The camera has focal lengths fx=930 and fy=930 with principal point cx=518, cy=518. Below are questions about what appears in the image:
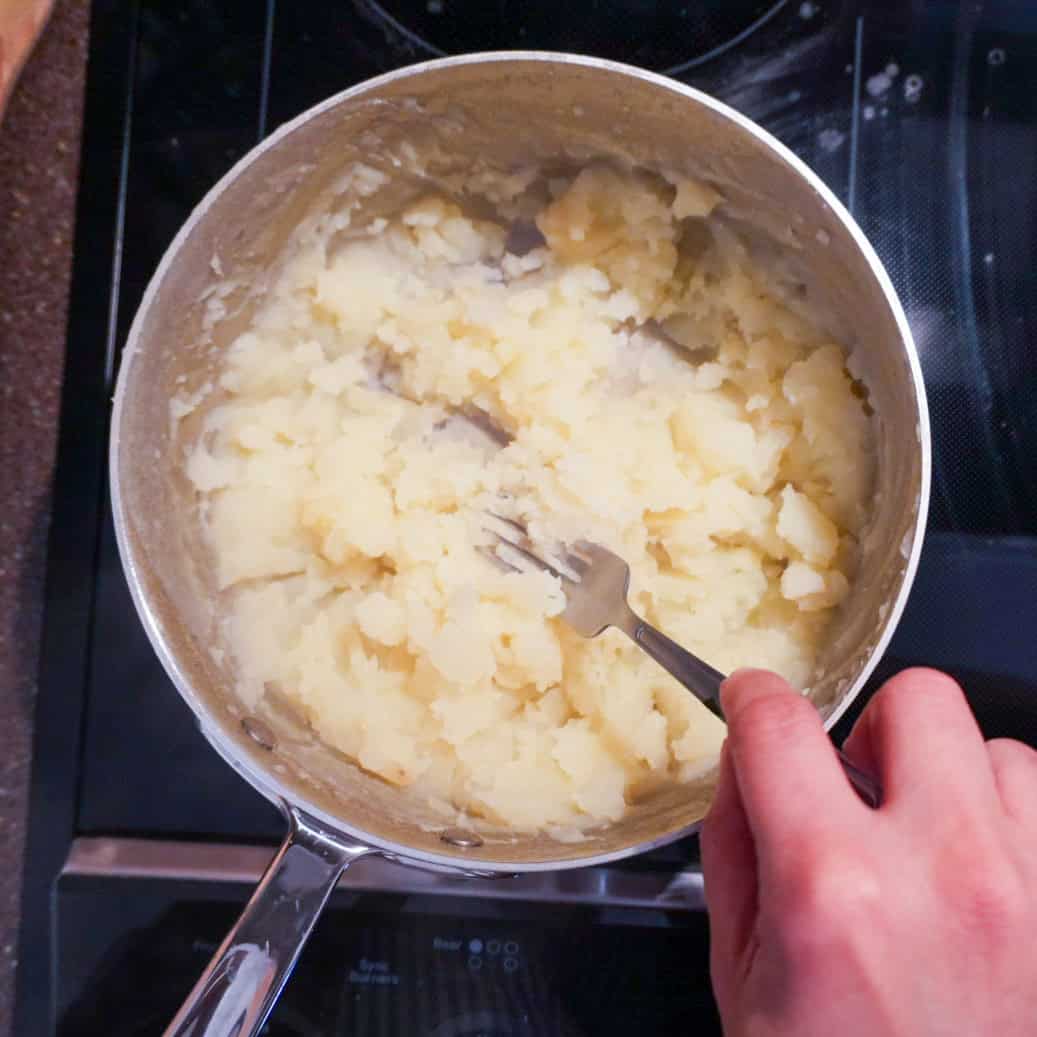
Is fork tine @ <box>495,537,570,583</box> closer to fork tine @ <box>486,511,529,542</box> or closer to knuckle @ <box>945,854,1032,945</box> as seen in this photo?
fork tine @ <box>486,511,529,542</box>

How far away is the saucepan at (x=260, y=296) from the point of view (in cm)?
67

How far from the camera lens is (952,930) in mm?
520

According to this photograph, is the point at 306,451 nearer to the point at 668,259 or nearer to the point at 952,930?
the point at 668,259

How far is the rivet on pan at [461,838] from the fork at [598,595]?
19 cm

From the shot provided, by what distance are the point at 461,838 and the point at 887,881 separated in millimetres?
355

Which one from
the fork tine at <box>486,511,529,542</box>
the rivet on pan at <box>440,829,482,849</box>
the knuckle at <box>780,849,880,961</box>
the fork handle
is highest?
the fork tine at <box>486,511,529,542</box>

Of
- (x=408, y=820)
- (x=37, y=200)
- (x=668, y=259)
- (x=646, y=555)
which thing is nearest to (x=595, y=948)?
(x=408, y=820)

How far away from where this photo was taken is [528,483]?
86 cm

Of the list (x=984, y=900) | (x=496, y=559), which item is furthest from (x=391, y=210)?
(x=984, y=900)

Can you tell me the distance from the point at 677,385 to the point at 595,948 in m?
0.52

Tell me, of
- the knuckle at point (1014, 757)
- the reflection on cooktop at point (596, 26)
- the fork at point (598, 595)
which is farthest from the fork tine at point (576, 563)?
the reflection on cooktop at point (596, 26)

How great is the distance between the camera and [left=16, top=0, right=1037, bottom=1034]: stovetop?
84 cm

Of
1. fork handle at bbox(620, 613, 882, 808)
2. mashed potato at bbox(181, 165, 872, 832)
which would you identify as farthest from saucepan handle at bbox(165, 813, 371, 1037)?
fork handle at bbox(620, 613, 882, 808)

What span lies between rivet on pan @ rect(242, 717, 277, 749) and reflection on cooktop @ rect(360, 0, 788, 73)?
640 millimetres
